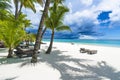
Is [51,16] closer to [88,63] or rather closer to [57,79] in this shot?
[88,63]

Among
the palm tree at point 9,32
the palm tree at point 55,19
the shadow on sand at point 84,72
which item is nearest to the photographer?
the shadow on sand at point 84,72

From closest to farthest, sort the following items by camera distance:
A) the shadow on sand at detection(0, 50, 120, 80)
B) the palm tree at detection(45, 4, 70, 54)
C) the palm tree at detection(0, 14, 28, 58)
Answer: the shadow on sand at detection(0, 50, 120, 80), the palm tree at detection(0, 14, 28, 58), the palm tree at detection(45, 4, 70, 54)

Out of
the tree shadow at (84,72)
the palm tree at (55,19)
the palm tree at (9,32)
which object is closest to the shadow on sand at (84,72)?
the tree shadow at (84,72)

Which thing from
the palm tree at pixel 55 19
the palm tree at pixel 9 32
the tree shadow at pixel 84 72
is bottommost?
the tree shadow at pixel 84 72

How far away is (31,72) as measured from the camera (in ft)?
32.7

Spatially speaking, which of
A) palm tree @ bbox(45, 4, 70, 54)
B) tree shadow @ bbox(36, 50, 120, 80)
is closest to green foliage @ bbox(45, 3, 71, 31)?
palm tree @ bbox(45, 4, 70, 54)

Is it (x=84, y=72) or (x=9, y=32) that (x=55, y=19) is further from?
(x=84, y=72)

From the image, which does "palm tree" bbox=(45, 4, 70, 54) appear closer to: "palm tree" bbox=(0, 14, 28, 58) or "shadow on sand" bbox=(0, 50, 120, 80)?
"palm tree" bbox=(0, 14, 28, 58)

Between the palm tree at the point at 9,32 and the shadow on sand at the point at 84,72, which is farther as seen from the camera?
the palm tree at the point at 9,32

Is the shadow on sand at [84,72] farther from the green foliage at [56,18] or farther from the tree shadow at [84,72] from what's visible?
the green foliage at [56,18]

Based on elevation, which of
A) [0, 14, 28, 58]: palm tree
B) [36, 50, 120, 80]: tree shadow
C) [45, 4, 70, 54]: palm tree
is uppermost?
[45, 4, 70, 54]: palm tree

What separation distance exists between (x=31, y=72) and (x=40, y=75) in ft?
2.32

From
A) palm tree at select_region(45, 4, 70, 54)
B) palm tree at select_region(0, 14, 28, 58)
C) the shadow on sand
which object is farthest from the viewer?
palm tree at select_region(45, 4, 70, 54)

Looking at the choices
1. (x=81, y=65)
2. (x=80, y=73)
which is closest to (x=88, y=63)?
(x=81, y=65)
